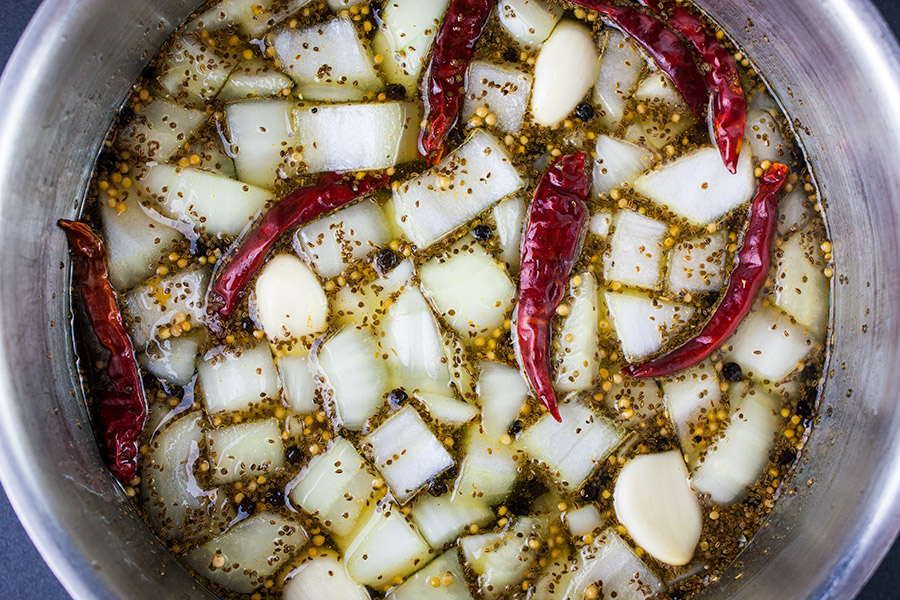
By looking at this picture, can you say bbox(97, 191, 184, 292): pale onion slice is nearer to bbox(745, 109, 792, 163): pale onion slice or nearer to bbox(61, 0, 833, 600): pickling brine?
bbox(61, 0, 833, 600): pickling brine

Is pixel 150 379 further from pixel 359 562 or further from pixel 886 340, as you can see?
pixel 886 340

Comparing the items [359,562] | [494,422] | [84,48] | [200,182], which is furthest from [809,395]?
[84,48]

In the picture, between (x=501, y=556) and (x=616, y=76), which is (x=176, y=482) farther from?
(x=616, y=76)

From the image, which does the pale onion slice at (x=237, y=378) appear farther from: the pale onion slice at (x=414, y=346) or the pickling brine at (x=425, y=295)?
the pale onion slice at (x=414, y=346)

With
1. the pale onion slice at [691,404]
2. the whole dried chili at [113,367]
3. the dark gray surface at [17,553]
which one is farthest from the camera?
the dark gray surface at [17,553]

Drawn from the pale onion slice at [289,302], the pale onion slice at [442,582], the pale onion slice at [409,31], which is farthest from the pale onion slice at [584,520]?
the pale onion slice at [409,31]

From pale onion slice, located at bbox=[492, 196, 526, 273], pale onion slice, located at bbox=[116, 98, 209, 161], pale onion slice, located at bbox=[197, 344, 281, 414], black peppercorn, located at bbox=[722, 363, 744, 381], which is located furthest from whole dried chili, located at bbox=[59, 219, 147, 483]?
black peppercorn, located at bbox=[722, 363, 744, 381]

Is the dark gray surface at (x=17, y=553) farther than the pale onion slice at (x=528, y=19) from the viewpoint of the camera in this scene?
Yes
